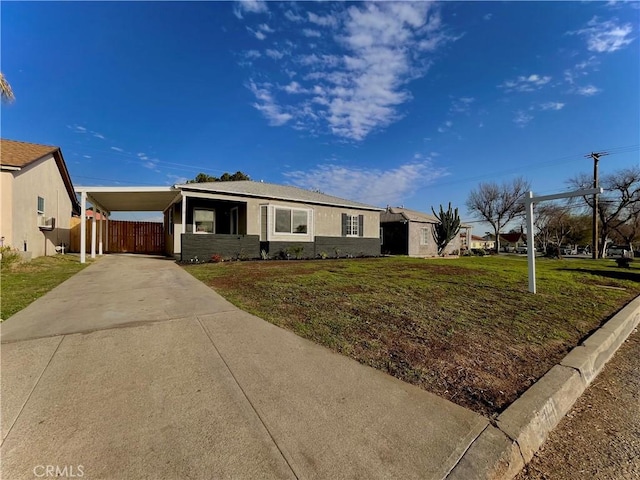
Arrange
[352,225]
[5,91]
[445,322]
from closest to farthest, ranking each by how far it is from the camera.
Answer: [445,322] < [5,91] < [352,225]

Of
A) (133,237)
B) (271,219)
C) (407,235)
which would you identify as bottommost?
(133,237)

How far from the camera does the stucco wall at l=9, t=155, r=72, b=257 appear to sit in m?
11.0

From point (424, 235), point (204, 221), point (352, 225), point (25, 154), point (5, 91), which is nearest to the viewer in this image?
point (5, 91)

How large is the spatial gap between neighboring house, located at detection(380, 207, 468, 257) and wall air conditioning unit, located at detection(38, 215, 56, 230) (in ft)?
65.6

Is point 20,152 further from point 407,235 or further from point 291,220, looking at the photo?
point 407,235

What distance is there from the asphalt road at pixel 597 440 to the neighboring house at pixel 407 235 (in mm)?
19591

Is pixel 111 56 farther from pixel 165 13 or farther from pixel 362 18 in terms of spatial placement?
pixel 362 18

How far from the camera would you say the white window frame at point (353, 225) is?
18.5 metres

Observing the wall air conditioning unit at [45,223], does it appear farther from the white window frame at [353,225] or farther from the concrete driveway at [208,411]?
the white window frame at [353,225]

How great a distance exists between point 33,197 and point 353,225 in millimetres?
15861

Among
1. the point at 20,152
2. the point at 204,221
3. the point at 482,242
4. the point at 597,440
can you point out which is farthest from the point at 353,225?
the point at 482,242

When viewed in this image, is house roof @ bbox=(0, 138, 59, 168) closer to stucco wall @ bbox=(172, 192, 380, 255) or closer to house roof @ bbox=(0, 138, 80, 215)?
house roof @ bbox=(0, 138, 80, 215)

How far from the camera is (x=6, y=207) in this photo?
10266 millimetres

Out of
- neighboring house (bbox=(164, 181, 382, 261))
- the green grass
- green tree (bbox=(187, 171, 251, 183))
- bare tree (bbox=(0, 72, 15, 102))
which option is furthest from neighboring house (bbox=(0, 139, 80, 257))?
green tree (bbox=(187, 171, 251, 183))
